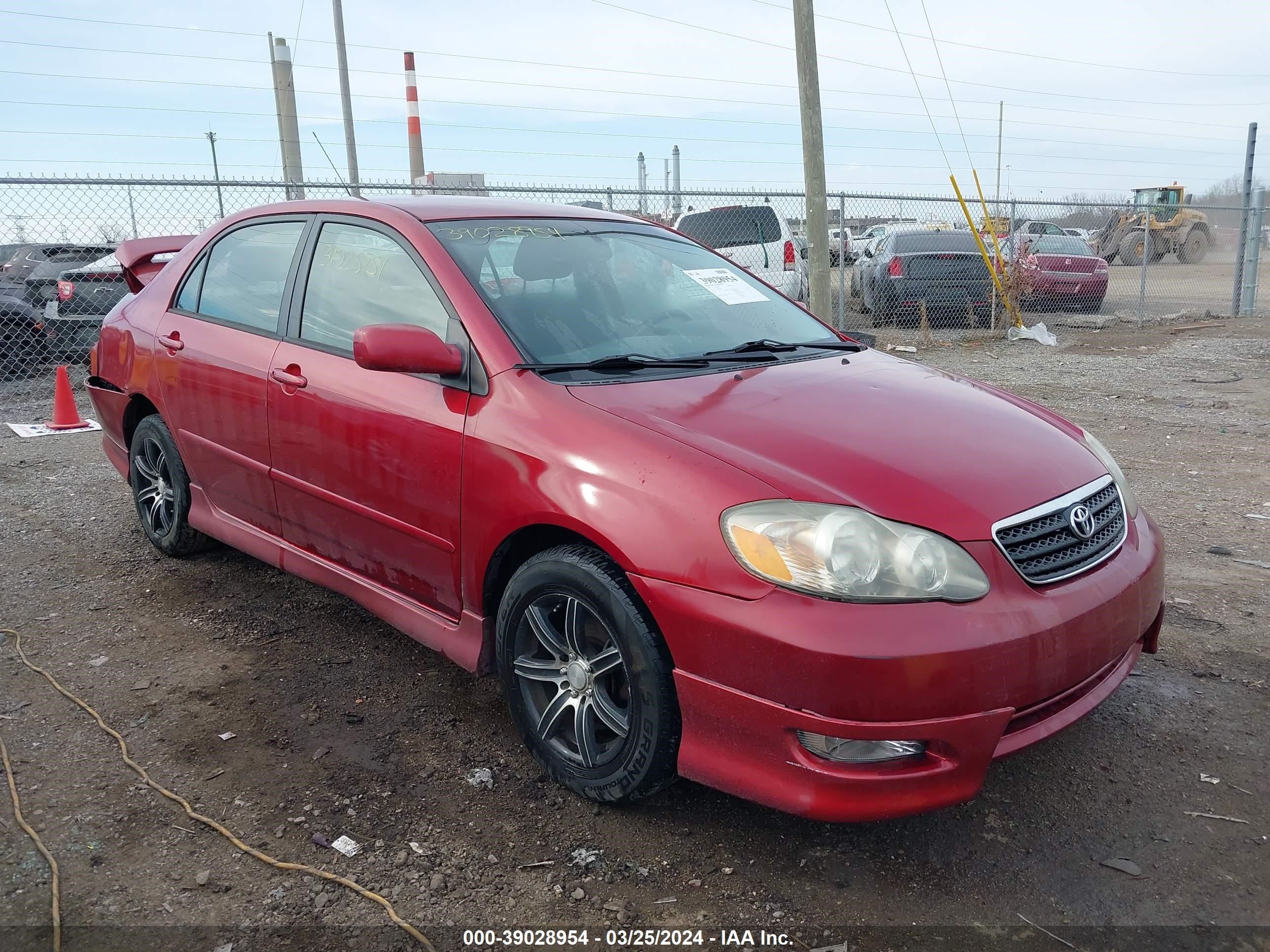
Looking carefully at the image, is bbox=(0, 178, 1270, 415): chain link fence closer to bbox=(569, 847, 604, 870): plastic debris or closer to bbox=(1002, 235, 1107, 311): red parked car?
bbox=(1002, 235, 1107, 311): red parked car

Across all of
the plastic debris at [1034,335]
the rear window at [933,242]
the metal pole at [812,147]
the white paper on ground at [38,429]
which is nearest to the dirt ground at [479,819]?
the white paper on ground at [38,429]

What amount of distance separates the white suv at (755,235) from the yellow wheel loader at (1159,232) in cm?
512

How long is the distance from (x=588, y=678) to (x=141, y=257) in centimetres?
379

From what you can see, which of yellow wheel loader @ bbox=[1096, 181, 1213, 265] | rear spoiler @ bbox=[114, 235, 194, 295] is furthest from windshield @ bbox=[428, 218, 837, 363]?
yellow wheel loader @ bbox=[1096, 181, 1213, 265]

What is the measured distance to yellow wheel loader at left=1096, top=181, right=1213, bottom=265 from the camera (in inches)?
675

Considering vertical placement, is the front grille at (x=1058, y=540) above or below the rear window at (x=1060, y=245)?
below

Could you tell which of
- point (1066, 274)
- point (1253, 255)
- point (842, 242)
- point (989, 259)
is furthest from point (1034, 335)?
point (1253, 255)

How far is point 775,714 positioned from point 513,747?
1122 mm

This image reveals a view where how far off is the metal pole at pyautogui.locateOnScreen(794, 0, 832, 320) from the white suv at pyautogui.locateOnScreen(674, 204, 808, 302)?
216cm

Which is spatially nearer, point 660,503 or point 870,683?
point 870,683

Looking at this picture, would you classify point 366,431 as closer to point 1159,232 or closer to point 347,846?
point 347,846

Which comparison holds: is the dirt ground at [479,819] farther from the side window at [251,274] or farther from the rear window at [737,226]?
the rear window at [737,226]

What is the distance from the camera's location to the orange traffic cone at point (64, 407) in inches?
316

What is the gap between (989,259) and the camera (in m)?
13.4
